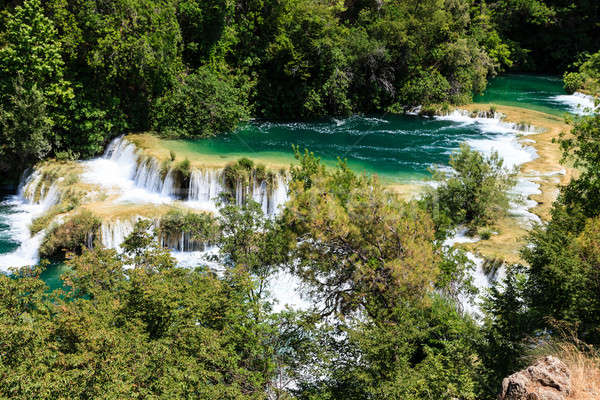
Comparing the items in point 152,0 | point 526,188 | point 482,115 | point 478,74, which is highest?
point 152,0

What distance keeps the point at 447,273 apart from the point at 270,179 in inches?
401

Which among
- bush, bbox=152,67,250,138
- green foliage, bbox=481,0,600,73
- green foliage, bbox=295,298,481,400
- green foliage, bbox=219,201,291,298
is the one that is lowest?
green foliage, bbox=295,298,481,400

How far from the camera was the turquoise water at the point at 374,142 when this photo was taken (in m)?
24.2

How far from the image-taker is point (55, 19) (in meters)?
24.5

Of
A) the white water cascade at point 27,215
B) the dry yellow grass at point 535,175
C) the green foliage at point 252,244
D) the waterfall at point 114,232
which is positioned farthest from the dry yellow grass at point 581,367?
the white water cascade at point 27,215

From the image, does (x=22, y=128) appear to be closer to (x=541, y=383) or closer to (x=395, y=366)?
(x=395, y=366)

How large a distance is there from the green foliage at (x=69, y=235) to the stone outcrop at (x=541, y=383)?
15402 millimetres

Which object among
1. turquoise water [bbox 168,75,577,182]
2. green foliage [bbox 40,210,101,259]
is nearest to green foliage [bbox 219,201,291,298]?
green foliage [bbox 40,210,101,259]

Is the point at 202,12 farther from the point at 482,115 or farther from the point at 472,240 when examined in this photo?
the point at 472,240

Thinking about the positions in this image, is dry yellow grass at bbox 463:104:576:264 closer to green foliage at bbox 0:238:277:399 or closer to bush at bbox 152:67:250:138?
green foliage at bbox 0:238:277:399

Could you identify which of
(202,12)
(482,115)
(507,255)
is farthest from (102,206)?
Answer: (482,115)

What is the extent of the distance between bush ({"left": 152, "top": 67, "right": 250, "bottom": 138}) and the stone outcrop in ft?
77.4

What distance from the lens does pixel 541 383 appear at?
6.85m

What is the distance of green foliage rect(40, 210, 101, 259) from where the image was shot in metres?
17.6
